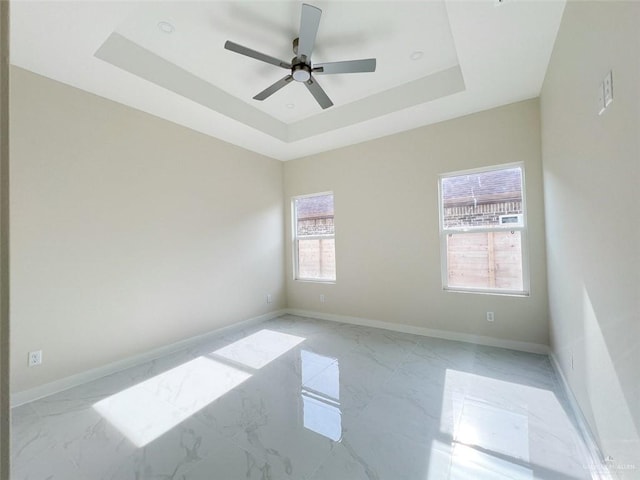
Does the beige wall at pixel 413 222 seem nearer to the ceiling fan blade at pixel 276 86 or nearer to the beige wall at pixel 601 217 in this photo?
the beige wall at pixel 601 217

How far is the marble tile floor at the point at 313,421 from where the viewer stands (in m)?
1.60

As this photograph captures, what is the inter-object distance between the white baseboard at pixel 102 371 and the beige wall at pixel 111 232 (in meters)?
0.05

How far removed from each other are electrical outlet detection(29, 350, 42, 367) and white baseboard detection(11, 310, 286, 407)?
0.20 m

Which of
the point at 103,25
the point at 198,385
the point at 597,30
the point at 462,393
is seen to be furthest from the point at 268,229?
the point at 597,30

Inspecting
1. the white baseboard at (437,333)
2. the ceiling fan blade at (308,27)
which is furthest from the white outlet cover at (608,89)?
the white baseboard at (437,333)

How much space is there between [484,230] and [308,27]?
2805mm

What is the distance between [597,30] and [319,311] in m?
4.15

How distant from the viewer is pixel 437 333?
140 inches

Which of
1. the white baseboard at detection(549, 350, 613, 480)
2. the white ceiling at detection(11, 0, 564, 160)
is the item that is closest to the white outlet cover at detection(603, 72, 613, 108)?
the white ceiling at detection(11, 0, 564, 160)

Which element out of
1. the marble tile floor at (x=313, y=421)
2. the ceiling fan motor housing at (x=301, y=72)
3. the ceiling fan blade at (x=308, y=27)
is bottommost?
the marble tile floor at (x=313, y=421)

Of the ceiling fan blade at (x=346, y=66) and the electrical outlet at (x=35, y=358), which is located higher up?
the ceiling fan blade at (x=346, y=66)

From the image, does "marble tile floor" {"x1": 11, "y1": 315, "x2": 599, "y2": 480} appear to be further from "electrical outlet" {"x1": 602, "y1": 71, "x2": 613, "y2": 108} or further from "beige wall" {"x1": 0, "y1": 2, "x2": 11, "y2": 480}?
"electrical outlet" {"x1": 602, "y1": 71, "x2": 613, "y2": 108}

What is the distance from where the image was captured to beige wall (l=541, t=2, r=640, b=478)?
113 cm

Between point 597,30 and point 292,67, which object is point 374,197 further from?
point 597,30
